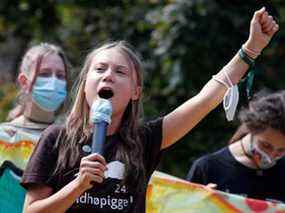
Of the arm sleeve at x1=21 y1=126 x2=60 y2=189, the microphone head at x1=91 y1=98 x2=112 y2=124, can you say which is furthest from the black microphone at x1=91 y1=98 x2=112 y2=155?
the arm sleeve at x1=21 y1=126 x2=60 y2=189

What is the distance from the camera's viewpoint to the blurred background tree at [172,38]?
26.5ft

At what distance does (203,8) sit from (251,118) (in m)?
3.49

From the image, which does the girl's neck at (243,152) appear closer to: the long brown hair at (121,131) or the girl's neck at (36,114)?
the girl's neck at (36,114)

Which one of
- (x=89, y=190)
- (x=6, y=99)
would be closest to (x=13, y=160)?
(x=89, y=190)

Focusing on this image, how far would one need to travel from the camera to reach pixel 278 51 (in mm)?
8914

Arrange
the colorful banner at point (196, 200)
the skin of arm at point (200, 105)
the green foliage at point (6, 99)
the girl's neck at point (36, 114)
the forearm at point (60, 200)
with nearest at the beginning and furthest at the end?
the forearm at point (60, 200) < the skin of arm at point (200, 105) < the colorful banner at point (196, 200) < the girl's neck at point (36, 114) < the green foliage at point (6, 99)

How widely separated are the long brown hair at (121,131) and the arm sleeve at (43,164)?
0.03 m

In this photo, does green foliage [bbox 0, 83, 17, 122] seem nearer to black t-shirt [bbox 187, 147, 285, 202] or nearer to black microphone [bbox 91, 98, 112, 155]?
black t-shirt [bbox 187, 147, 285, 202]

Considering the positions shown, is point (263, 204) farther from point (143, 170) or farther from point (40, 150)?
point (40, 150)

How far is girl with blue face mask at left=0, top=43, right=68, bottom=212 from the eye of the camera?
414 centimetres

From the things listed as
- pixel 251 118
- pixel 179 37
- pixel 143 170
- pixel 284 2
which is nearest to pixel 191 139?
pixel 179 37

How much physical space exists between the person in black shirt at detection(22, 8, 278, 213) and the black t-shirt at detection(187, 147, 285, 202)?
1.07 metres

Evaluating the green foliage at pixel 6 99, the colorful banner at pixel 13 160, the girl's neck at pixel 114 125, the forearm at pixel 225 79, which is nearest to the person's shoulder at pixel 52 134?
the girl's neck at pixel 114 125

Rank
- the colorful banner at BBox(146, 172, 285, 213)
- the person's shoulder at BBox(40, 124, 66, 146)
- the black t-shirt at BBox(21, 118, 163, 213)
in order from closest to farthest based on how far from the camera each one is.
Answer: the black t-shirt at BBox(21, 118, 163, 213) < the person's shoulder at BBox(40, 124, 66, 146) < the colorful banner at BBox(146, 172, 285, 213)
